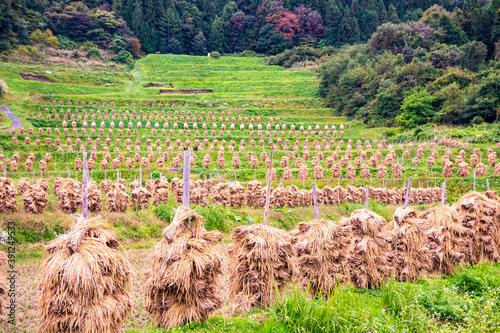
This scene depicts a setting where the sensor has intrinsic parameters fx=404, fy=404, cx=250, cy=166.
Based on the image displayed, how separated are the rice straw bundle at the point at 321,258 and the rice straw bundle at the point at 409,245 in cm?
200

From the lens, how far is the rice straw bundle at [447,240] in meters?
11.4

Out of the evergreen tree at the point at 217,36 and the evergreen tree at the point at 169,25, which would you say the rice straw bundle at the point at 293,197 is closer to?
the evergreen tree at the point at 217,36

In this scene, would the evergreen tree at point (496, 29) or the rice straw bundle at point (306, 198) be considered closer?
the rice straw bundle at point (306, 198)

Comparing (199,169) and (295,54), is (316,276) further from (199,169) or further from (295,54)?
(295,54)

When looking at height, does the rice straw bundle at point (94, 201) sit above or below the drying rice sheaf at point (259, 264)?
below

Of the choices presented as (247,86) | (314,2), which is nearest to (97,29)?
(247,86)

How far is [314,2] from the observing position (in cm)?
11019

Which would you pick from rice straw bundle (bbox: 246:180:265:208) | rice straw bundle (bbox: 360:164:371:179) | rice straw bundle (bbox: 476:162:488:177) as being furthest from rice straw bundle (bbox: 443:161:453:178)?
rice straw bundle (bbox: 246:180:265:208)

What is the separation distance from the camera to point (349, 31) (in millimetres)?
98312

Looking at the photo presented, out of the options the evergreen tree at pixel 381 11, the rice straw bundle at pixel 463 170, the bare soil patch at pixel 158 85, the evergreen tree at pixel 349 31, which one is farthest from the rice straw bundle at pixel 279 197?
the evergreen tree at pixel 381 11

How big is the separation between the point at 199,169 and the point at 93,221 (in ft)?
83.5

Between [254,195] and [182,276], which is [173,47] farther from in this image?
[182,276]

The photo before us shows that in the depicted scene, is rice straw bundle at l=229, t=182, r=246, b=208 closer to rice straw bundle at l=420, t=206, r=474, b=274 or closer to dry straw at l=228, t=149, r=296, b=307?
rice straw bundle at l=420, t=206, r=474, b=274

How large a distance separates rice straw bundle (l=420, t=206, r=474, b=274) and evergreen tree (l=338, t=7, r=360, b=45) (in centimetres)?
9282
